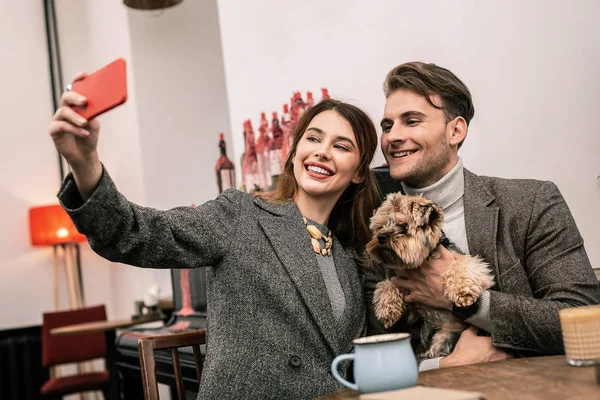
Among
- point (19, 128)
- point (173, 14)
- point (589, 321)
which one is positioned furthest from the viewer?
point (19, 128)

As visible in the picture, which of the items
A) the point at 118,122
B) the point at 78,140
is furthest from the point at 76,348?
the point at 78,140

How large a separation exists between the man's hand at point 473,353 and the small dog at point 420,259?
11 cm

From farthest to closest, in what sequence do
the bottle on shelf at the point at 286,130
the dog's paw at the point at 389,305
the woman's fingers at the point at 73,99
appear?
the bottle on shelf at the point at 286,130
the dog's paw at the point at 389,305
the woman's fingers at the point at 73,99

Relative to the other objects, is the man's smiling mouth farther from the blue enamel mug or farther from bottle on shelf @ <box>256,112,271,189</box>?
bottle on shelf @ <box>256,112,271,189</box>

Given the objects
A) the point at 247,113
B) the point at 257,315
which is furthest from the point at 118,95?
the point at 247,113

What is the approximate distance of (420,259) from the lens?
206 cm

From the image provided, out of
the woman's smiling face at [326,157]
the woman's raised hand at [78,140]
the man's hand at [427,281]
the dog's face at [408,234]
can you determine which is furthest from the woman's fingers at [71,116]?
the man's hand at [427,281]

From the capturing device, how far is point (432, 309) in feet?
7.05

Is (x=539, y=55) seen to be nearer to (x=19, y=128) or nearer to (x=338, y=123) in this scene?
(x=338, y=123)

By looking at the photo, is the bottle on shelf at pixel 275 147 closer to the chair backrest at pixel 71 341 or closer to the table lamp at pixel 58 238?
the chair backrest at pixel 71 341

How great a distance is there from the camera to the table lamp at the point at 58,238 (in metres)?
6.57

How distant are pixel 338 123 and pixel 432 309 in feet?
2.21

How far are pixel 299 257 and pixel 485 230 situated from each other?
0.60 m

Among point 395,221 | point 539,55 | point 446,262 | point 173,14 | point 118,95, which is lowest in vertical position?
point 446,262
